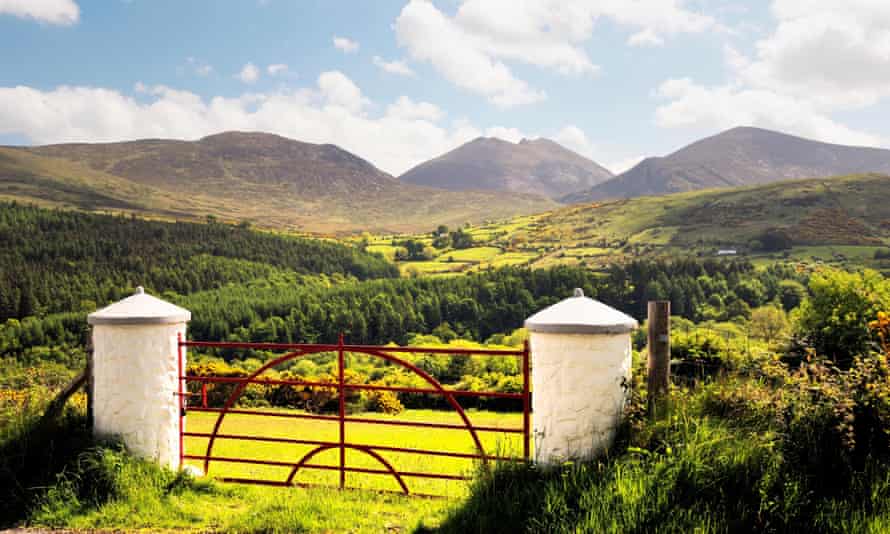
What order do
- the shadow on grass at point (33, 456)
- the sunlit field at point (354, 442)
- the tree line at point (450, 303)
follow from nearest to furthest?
the shadow on grass at point (33, 456)
the sunlit field at point (354, 442)
the tree line at point (450, 303)

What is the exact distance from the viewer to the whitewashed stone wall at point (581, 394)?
16.5 feet

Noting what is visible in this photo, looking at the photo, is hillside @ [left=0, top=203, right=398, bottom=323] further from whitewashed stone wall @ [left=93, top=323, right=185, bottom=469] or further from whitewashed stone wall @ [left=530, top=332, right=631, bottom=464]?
whitewashed stone wall @ [left=530, top=332, right=631, bottom=464]

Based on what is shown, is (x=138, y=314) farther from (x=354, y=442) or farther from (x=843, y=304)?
(x=843, y=304)

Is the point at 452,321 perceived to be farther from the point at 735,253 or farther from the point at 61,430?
the point at 61,430

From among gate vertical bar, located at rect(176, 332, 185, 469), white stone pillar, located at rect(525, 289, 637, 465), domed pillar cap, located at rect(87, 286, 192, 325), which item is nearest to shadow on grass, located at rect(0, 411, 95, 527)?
gate vertical bar, located at rect(176, 332, 185, 469)

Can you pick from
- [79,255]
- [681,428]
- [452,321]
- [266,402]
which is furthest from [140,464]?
[79,255]

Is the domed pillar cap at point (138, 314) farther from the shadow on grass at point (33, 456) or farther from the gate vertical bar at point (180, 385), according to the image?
the shadow on grass at point (33, 456)

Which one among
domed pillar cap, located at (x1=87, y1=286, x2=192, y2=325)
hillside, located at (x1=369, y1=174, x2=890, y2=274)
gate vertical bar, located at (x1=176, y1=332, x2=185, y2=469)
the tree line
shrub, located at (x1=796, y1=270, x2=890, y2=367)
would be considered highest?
hillside, located at (x1=369, y1=174, x2=890, y2=274)

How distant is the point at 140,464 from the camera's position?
233 inches

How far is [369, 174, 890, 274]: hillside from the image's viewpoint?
130 m

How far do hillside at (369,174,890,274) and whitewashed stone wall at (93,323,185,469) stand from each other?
119085 millimetres

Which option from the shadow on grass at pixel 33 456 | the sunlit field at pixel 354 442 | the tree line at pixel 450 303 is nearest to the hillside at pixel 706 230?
the tree line at pixel 450 303

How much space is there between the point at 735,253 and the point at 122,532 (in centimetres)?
13446

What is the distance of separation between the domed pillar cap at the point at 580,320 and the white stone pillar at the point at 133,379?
3.38 meters
